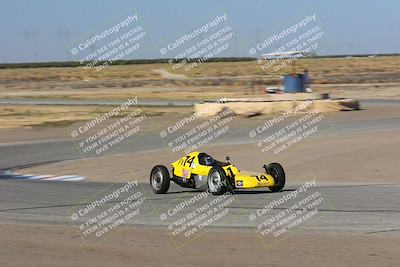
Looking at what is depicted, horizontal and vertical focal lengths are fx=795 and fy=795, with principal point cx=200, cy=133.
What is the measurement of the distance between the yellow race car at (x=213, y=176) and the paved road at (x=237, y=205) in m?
0.21

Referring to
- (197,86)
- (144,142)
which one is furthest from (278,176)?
(197,86)

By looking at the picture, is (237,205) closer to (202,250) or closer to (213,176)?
(213,176)

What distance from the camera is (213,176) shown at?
1469 centimetres

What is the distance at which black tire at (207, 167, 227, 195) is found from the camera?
47.7ft

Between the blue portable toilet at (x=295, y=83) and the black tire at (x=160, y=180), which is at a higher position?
the black tire at (x=160, y=180)

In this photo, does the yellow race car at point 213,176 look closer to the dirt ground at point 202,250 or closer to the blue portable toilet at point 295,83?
the dirt ground at point 202,250

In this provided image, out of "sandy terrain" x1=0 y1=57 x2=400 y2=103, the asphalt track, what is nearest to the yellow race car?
the asphalt track

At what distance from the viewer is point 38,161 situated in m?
25.4

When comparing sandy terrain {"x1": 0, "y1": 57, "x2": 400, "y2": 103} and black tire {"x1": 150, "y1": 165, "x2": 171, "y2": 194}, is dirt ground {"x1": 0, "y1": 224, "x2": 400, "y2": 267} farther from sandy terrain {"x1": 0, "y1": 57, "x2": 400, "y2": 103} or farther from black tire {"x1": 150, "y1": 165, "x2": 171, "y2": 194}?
sandy terrain {"x1": 0, "y1": 57, "x2": 400, "y2": 103}

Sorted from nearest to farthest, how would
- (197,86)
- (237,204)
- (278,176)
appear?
(237,204)
(278,176)
(197,86)

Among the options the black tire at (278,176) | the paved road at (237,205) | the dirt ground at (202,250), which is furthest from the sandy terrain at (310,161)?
the dirt ground at (202,250)

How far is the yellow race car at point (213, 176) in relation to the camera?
1460 cm

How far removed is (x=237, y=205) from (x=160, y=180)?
2.66 m

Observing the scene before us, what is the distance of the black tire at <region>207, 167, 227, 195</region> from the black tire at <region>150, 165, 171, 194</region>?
1.17 m
